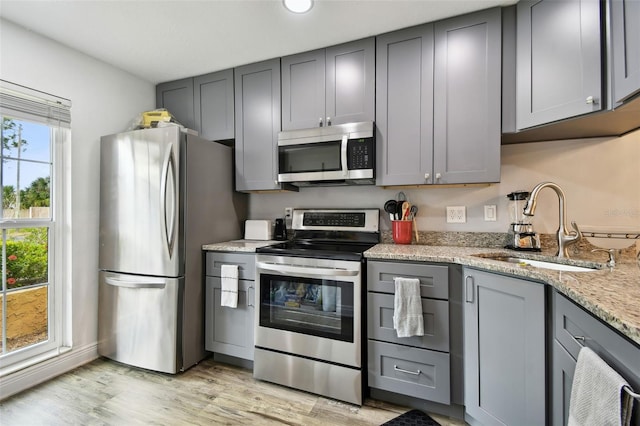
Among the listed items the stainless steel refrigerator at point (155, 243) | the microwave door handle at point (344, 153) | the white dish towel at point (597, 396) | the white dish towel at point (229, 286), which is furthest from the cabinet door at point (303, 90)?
the white dish towel at point (597, 396)

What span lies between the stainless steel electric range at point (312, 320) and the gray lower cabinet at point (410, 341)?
0.29 feet

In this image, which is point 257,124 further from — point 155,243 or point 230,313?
point 230,313

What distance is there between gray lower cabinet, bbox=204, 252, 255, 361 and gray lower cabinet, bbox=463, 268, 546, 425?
1.43m

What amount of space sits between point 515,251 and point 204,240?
86.5 inches

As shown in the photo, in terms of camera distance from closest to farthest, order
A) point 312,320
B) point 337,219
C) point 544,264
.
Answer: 1. point 544,264
2. point 312,320
3. point 337,219

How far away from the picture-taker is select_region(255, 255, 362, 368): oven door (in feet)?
5.78

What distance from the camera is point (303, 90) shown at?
7.41 feet

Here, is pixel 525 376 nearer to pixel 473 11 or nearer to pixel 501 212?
pixel 501 212

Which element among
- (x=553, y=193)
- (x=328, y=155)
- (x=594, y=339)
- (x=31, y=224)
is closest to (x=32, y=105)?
(x=31, y=224)

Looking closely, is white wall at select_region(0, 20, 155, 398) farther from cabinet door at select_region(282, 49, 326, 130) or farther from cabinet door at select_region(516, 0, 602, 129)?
cabinet door at select_region(516, 0, 602, 129)

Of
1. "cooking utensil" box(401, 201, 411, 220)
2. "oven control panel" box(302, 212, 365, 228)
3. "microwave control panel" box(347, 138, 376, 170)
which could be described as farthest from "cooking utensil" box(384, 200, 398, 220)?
"microwave control panel" box(347, 138, 376, 170)

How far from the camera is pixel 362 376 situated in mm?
1771

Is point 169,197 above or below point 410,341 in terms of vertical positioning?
above

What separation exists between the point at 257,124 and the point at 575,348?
2352mm
